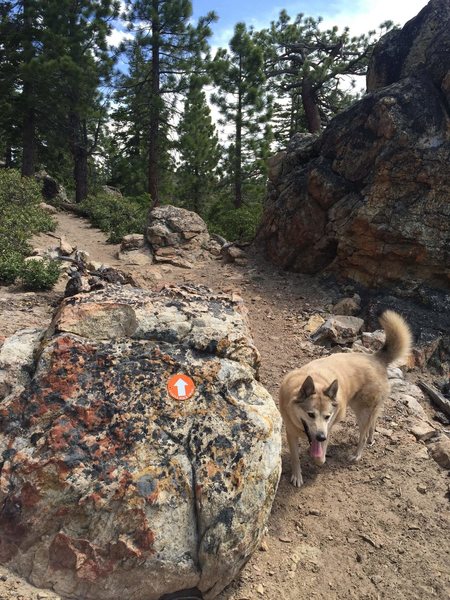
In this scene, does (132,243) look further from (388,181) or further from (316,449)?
(316,449)

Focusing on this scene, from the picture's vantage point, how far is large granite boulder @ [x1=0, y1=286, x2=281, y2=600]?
8.04 ft

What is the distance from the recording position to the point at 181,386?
3117mm

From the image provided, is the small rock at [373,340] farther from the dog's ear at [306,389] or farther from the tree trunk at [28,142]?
the tree trunk at [28,142]

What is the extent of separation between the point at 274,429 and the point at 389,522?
1.53 metres

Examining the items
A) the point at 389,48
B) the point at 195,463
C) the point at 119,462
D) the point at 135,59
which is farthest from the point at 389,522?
the point at 135,59

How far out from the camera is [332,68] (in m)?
16.0

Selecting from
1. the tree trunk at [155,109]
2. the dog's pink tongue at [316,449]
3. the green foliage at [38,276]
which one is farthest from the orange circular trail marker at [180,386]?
the tree trunk at [155,109]

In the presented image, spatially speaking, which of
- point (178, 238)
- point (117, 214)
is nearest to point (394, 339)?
point (178, 238)

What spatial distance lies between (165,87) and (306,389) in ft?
54.2

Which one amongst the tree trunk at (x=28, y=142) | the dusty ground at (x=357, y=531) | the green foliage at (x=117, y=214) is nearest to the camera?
the dusty ground at (x=357, y=531)

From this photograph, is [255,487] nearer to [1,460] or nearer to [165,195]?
[1,460]

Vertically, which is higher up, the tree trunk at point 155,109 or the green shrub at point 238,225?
the tree trunk at point 155,109

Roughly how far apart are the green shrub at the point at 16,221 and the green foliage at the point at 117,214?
7.49 ft

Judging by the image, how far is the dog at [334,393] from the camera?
359 cm
